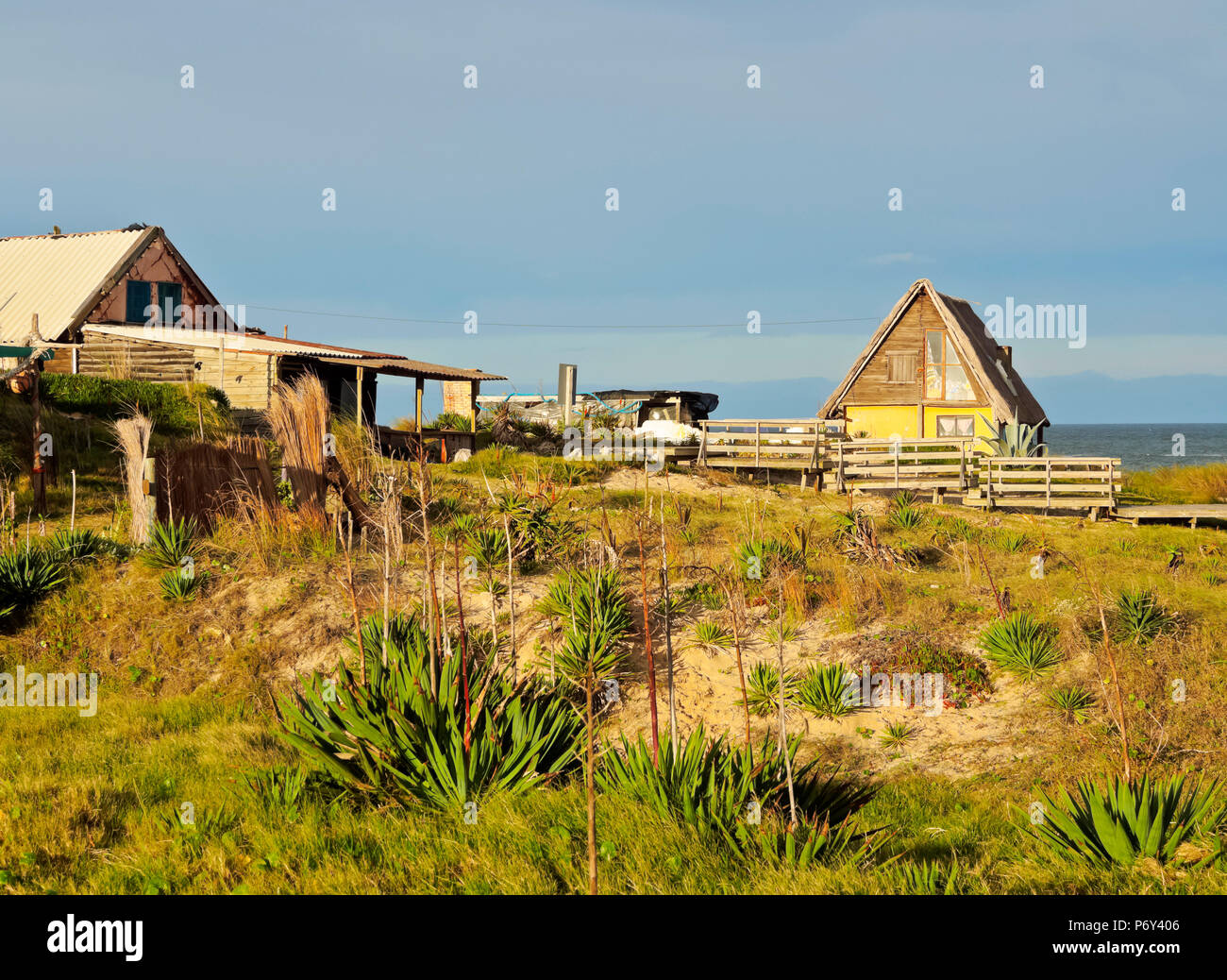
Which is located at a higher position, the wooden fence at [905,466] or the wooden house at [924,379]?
the wooden house at [924,379]

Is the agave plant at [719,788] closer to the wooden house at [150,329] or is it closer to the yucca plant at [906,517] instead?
the yucca plant at [906,517]

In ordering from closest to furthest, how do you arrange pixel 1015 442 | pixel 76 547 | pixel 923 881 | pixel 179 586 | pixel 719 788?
pixel 923 881, pixel 719 788, pixel 179 586, pixel 76 547, pixel 1015 442

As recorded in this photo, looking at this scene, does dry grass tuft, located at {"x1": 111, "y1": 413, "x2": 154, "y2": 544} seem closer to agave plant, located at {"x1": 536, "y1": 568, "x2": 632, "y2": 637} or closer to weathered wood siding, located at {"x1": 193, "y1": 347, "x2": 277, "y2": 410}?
agave plant, located at {"x1": 536, "y1": 568, "x2": 632, "y2": 637}

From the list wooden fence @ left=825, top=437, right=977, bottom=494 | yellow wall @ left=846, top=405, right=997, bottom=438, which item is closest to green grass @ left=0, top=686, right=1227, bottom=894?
wooden fence @ left=825, top=437, right=977, bottom=494

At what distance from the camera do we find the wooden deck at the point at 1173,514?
2092cm

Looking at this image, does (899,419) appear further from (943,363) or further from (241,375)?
(241,375)

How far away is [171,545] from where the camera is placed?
12633 millimetres

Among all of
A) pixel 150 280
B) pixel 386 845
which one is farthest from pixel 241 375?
pixel 386 845

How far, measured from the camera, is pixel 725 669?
10867 mm

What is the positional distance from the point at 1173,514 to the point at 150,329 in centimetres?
2784

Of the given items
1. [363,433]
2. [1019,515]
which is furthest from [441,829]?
[1019,515]

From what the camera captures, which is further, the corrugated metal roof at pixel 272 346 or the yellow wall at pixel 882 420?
the yellow wall at pixel 882 420

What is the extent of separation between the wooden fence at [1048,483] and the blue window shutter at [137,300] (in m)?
26.5

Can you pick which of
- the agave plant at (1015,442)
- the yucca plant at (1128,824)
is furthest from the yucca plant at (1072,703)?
the agave plant at (1015,442)
